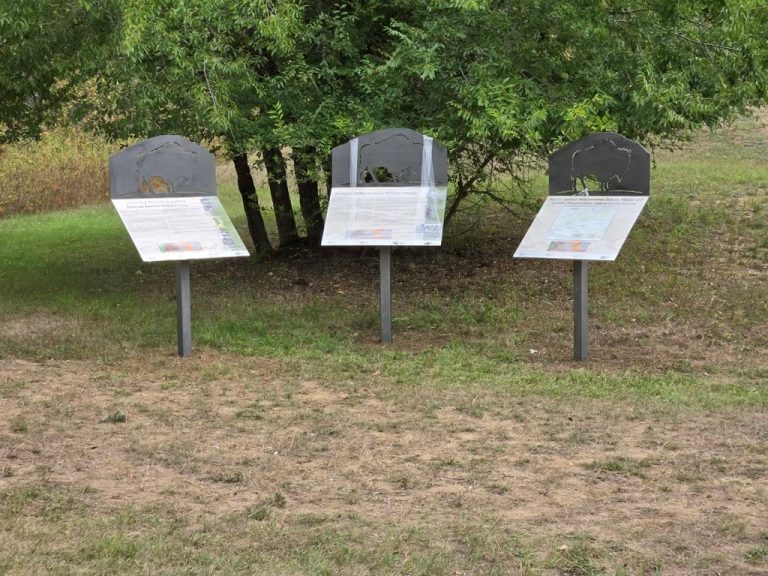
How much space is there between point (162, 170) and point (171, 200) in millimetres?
263

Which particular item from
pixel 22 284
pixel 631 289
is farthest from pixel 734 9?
pixel 22 284

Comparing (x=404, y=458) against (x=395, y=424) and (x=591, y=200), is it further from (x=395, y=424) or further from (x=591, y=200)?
(x=591, y=200)

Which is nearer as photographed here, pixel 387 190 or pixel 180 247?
pixel 180 247

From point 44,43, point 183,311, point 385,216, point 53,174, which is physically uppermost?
point 44,43

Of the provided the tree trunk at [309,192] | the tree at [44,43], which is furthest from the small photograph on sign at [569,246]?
the tree at [44,43]

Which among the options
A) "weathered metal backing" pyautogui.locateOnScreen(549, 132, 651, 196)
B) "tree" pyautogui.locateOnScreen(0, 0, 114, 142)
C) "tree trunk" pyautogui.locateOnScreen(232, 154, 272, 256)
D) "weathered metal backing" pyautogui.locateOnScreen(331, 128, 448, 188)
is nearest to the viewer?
"weathered metal backing" pyautogui.locateOnScreen(549, 132, 651, 196)

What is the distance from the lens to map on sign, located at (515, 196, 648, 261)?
8602 mm

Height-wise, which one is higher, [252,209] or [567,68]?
[567,68]

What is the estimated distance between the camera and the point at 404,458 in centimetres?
610

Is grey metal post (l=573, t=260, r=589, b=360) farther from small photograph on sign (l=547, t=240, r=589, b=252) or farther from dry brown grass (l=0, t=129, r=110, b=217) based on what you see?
dry brown grass (l=0, t=129, r=110, b=217)

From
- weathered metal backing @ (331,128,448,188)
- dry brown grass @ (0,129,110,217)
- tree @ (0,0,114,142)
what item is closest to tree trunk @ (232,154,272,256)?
tree @ (0,0,114,142)

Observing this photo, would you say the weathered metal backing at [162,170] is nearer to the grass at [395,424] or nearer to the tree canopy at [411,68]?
the tree canopy at [411,68]

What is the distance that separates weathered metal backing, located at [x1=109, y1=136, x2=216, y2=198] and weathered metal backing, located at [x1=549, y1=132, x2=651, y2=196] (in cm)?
291

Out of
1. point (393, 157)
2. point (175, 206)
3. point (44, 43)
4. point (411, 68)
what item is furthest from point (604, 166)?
point (44, 43)
